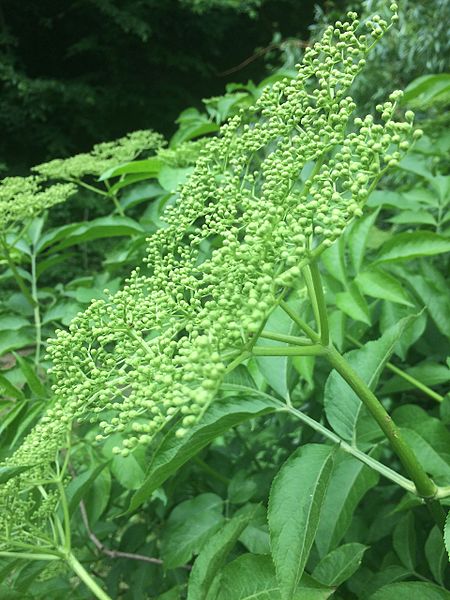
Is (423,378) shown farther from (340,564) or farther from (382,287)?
(340,564)

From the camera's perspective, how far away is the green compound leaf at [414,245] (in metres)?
2.05

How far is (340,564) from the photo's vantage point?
4.68 ft

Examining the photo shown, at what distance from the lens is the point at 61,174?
3.02 m

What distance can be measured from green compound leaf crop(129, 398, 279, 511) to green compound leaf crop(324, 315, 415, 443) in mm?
244

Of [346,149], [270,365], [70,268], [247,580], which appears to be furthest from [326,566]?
[70,268]

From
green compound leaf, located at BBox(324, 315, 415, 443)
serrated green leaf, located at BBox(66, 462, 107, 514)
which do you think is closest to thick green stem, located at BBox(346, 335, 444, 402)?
green compound leaf, located at BBox(324, 315, 415, 443)

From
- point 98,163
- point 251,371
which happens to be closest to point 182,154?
point 98,163

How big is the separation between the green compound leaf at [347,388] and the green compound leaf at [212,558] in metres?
0.33

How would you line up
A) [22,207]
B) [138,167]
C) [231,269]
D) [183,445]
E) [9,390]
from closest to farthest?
[231,269] → [183,445] → [9,390] → [138,167] → [22,207]

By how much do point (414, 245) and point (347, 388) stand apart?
0.72 meters

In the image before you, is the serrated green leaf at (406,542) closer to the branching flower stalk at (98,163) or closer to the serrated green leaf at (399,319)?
the serrated green leaf at (399,319)

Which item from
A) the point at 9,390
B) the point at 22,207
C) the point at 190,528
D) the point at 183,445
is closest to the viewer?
the point at 183,445

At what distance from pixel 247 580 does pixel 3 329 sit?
169 centimetres

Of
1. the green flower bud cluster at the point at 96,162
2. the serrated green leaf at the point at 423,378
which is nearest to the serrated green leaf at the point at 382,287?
the serrated green leaf at the point at 423,378
